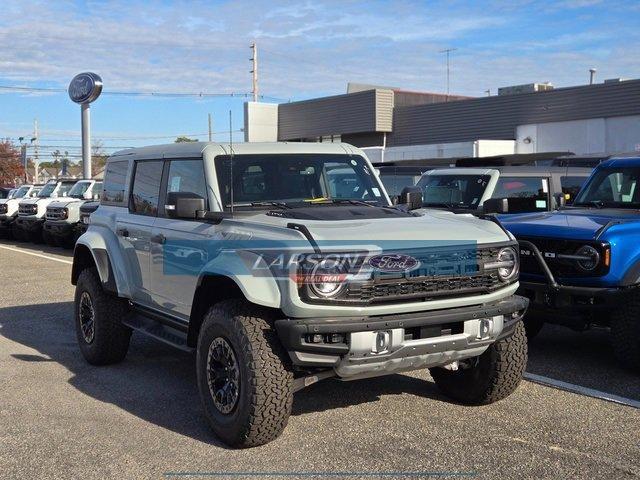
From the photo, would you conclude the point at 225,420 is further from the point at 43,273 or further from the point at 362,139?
the point at 362,139

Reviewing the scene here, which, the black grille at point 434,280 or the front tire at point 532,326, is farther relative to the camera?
the front tire at point 532,326

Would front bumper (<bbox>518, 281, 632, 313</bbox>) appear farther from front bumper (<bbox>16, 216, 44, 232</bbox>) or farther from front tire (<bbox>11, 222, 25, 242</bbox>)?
front tire (<bbox>11, 222, 25, 242</bbox>)

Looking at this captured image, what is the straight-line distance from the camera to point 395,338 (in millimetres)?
4461

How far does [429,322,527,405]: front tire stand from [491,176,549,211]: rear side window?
18.4 ft

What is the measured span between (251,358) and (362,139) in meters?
33.9

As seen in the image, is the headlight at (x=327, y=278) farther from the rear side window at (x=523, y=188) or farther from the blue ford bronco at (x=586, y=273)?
the rear side window at (x=523, y=188)

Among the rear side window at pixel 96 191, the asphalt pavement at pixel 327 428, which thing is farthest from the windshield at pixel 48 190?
the asphalt pavement at pixel 327 428

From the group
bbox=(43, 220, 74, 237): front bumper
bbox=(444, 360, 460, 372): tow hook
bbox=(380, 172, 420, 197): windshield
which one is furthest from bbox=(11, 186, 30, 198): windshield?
bbox=(444, 360, 460, 372): tow hook

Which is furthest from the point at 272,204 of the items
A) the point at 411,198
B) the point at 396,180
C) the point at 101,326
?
the point at 396,180

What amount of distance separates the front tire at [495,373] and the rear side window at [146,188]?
2.79 m

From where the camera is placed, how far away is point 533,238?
22.8 feet

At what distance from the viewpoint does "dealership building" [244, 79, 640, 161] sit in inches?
1075

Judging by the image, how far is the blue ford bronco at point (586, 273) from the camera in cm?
621

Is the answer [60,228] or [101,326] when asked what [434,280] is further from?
[60,228]
